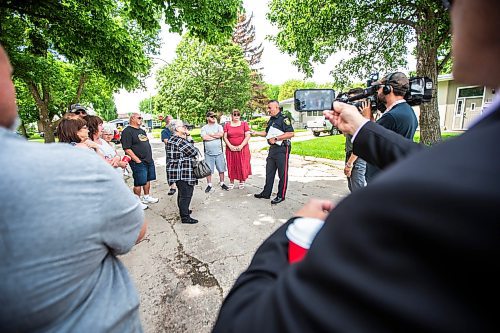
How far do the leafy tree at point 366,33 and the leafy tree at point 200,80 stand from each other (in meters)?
16.7

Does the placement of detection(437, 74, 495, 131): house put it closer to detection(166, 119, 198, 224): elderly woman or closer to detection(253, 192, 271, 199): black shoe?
detection(253, 192, 271, 199): black shoe

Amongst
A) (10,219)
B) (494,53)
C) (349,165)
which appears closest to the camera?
(494,53)

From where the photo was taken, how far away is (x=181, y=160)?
4.87m

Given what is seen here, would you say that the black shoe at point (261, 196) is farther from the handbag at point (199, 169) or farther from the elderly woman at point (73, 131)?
the elderly woman at point (73, 131)

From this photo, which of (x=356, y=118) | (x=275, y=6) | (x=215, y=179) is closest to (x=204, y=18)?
(x=275, y=6)

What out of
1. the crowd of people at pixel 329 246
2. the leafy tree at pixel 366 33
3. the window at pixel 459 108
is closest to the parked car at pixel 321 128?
the window at pixel 459 108

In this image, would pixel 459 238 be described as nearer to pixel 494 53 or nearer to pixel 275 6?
pixel 494 53

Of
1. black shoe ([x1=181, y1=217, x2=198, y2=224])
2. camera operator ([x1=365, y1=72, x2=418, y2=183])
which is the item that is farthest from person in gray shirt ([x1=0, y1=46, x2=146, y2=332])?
black shoe ([x1=181, y1=217, x2=198, y2=224])

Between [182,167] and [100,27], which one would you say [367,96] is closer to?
[182,167]

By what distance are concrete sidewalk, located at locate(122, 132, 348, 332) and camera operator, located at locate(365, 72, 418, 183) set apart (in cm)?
232

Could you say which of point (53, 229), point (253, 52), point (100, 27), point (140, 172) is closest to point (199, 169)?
point (140, 172)

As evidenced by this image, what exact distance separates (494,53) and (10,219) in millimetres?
1233

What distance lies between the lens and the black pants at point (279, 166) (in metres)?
5.64

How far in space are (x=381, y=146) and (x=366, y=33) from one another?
30.4ft
